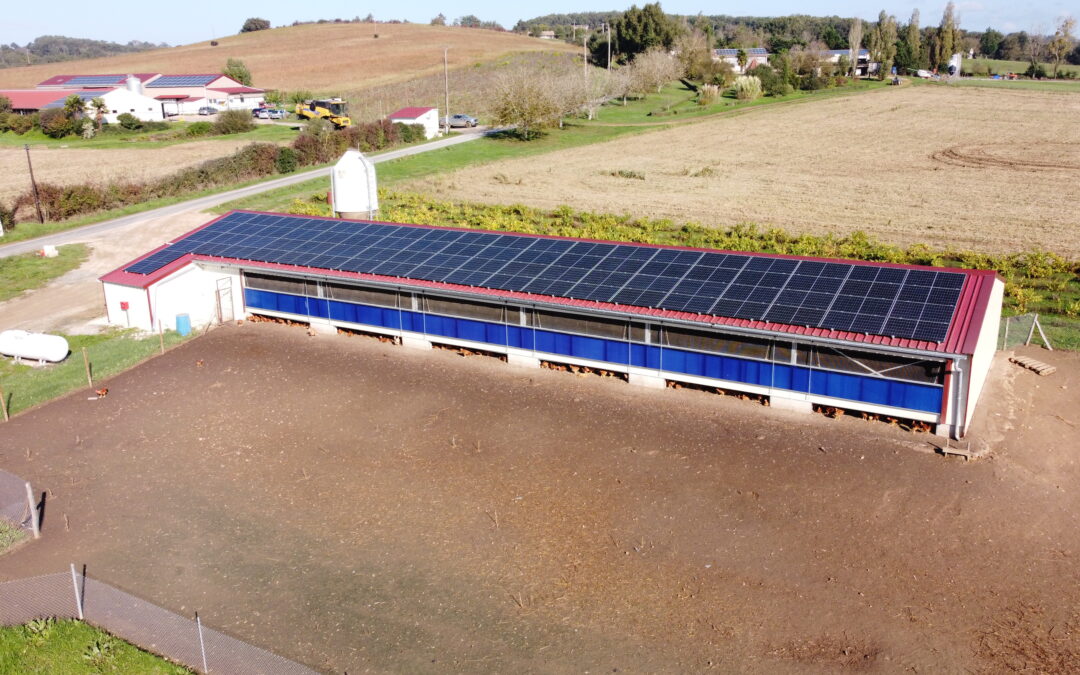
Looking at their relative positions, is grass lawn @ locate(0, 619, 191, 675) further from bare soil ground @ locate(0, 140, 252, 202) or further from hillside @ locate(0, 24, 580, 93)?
hillside @ locate(0, 24, 580, 93)

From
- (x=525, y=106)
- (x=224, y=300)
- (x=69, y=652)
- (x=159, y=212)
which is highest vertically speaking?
(x=525, y=106)

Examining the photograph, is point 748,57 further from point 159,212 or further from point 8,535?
point 8,535

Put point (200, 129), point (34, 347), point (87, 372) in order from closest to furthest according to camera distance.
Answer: point (87, 372), point (34, 347), point (200, 129)

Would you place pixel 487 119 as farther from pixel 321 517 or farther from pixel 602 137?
pixel 321 517

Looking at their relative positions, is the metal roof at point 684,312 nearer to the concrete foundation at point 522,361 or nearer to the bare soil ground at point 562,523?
the concrete foundation at point 522,361

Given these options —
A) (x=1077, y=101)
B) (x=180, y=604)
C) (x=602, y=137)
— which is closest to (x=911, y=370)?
(x=180, y=604)

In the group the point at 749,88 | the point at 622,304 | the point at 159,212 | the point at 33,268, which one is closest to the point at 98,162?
the point at 159,212

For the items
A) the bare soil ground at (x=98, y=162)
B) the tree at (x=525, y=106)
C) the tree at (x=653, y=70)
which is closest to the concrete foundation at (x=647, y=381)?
the bare soil ground at (x=98, y=162)

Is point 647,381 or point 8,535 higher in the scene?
point 647,381
